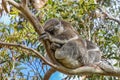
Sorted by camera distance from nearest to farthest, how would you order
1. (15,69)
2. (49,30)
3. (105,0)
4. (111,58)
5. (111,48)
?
(49,30) < (111,58) < (111,48) < (15,69) < (105,0)

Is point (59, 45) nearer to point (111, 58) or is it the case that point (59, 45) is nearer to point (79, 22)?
point (111, 58)

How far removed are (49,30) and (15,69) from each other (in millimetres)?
1965

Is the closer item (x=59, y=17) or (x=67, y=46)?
(x=67, y=46)

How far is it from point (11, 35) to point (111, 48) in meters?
1.53

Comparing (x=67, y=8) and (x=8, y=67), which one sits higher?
(x=67, y=8)

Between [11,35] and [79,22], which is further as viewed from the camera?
[11,35]

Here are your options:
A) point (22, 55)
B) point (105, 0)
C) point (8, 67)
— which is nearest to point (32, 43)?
point (22, 55)

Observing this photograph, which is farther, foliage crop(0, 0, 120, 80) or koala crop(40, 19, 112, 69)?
foliage crop(0, 0, 120, 80)

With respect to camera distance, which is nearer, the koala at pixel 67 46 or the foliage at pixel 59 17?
the koala at pixel 67 46

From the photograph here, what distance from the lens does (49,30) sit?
3.03 metres

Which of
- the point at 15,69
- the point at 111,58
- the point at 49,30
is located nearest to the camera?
the point at 49,30

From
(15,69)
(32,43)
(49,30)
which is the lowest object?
(15,69)

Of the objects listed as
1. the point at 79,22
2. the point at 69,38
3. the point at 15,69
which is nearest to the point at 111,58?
the point at 79,22

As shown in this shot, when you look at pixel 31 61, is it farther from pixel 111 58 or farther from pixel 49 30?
pixel 49 30
